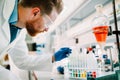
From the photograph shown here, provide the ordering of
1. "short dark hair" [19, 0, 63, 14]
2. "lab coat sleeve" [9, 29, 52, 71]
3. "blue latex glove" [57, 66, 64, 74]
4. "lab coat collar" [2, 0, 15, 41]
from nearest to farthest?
"lab coat collar" [2, 0, 15, 41] → "short dark hair" [19, 0, 63, 14] → "lab coat sleeve" [9, 29, 52, 71] → "blue latex glove" [57, 66, 64, 74]

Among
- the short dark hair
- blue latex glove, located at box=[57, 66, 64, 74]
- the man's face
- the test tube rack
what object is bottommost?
blue latex glove, located at box=[57, 66, 64, 74]

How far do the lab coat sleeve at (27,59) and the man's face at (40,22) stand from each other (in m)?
0.29

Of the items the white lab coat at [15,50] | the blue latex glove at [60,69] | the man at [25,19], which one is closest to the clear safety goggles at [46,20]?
the man at [25,19]

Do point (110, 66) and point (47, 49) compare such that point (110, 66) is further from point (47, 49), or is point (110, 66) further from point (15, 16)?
point (47, 49)

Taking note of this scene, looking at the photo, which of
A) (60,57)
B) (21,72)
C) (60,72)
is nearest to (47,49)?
(21,72)

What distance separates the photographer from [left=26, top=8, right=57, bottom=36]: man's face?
4.44ft

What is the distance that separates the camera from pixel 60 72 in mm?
1794

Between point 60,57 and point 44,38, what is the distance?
182 centimetres

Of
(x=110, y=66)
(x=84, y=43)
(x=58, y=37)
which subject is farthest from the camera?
(x=58, y=37)

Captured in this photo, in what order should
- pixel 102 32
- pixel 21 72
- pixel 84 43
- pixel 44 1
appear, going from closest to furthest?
1. pixel 102 32
2. pixel 44 1
3. pixel 21 72
4. pixel 84 43

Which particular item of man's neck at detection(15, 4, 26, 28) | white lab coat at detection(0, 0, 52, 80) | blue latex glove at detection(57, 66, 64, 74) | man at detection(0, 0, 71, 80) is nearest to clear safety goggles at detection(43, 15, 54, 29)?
man at detection(0, 0, 71, 80)

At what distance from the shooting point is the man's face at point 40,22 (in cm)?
135

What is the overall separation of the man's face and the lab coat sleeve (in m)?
0.29

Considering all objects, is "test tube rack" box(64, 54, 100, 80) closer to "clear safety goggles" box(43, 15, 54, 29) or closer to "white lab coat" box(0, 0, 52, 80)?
"white lab coat" box(0, 0, 52, 80)
